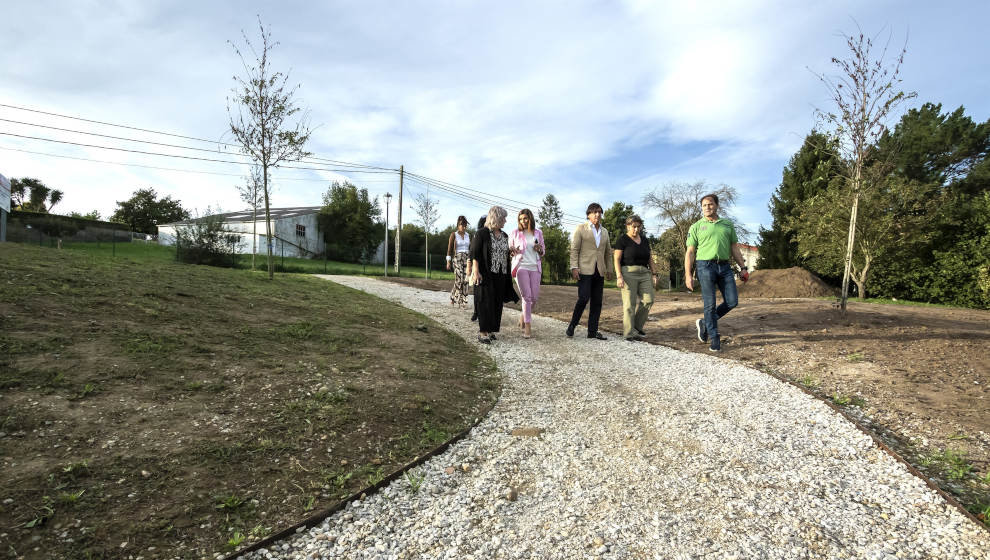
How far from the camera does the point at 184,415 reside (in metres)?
2.94

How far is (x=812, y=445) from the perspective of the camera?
11.0 feet

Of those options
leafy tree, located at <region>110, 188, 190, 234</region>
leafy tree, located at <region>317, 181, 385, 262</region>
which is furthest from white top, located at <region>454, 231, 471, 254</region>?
leafy tree, located at <region>110, 188, 190, 234</region>

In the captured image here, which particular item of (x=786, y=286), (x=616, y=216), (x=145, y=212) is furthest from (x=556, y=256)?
(x=145, y=212)

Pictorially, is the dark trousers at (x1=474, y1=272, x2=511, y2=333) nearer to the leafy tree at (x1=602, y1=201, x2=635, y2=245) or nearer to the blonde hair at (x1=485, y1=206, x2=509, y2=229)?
the blonde hair at (x1=485, y1=206, x2=509, y2=229)

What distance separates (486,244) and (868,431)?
15.7 feet

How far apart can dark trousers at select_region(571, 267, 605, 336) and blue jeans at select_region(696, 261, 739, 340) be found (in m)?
1.49

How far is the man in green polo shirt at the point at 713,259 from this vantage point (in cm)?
638

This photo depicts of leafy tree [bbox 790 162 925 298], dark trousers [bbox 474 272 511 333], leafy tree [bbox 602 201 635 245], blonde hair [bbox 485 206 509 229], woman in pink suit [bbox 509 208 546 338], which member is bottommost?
dark trousers [bbox 474 272 511 333]

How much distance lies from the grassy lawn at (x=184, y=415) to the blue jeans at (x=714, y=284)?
3.43m

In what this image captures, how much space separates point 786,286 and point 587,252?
16.8 m

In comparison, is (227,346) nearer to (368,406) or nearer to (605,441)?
(368,406)

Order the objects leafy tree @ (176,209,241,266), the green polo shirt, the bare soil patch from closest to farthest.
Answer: the bare soil patch < the green polo shirt < leafy tree @ (176,209,241,266)

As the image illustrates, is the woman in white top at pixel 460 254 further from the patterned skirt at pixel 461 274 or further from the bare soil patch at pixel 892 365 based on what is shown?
the bare soil patch at pixel 892 365

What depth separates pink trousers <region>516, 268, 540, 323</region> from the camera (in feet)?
23.2
